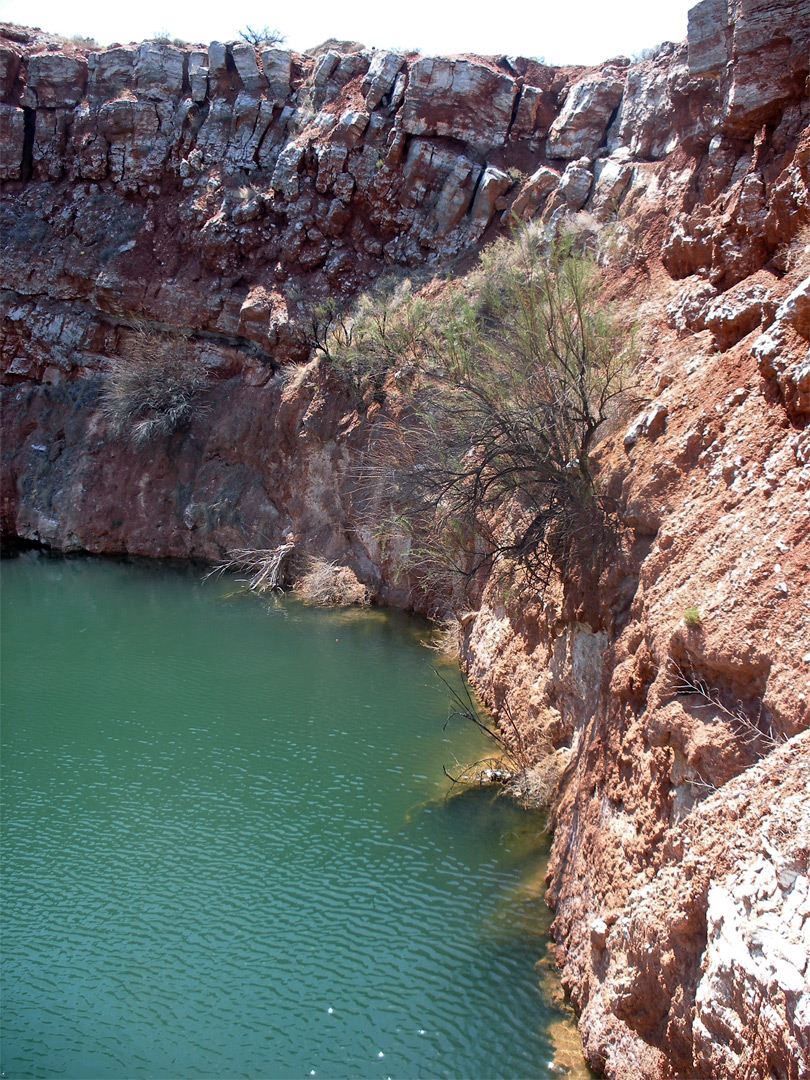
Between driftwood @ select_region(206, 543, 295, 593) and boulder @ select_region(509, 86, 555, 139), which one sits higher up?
boulder @ select_region(509, 86, 555, 139)

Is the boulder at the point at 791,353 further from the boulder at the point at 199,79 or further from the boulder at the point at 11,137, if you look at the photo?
the boulder at the point at 11,137

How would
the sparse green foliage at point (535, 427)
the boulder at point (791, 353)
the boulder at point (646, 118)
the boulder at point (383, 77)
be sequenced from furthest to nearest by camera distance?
the boulder at point (383, 77) < the boulder at point (646, 118) < the sparse green foliage at point (535, 427) < the boulder at point (791, 353)

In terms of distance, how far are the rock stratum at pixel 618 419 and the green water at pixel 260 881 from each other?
2.95 ft

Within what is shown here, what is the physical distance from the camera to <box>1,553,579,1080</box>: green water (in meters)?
6.24

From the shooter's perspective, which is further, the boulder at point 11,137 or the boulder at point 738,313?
the boulder at point 11,137

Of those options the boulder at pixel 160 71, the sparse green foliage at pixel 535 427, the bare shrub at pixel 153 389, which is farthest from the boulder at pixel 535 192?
the boulder at pixel 160 71

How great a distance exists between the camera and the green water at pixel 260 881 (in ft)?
20.5

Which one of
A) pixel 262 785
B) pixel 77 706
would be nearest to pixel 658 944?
pixel 262 785

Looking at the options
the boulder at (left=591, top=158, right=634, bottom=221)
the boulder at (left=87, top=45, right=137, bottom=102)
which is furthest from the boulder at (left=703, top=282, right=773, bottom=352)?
the boulder at (left=87, top=45, right=137, bottom=102)

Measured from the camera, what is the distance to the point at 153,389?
2309 cm

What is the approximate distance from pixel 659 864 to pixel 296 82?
25.7 metres

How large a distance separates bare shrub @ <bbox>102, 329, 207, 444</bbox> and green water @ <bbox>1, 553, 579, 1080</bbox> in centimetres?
991

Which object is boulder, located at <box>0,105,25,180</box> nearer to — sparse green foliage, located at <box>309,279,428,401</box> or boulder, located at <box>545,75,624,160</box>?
sparse green foliage, located at <box>309,279,428,401</box>

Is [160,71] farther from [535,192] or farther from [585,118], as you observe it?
[585,118]
